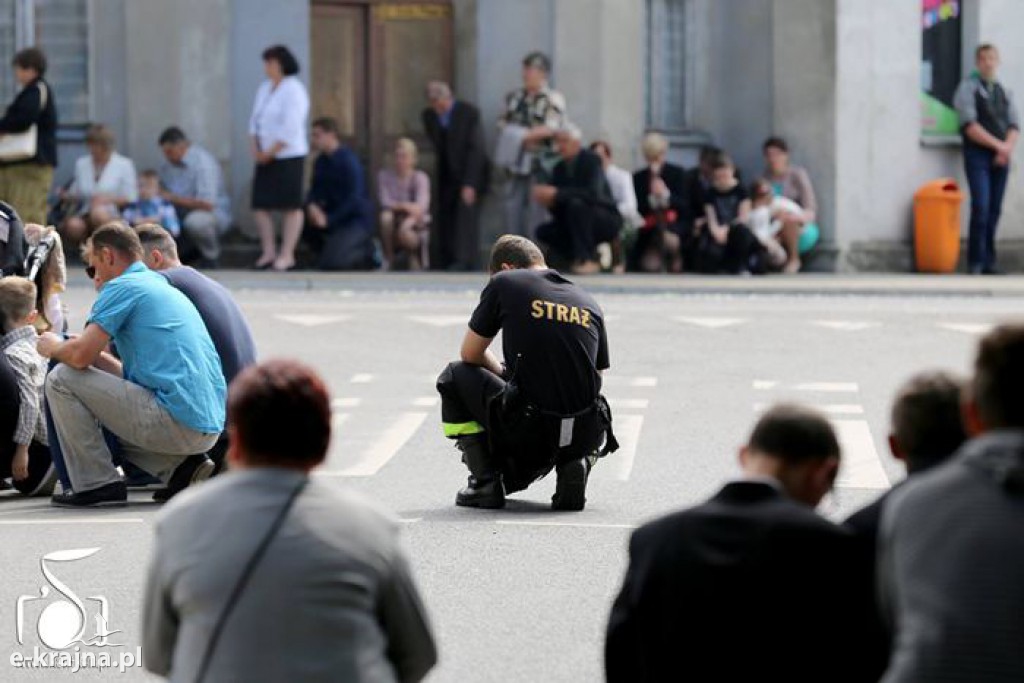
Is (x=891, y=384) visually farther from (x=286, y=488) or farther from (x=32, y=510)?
(x=286, y=488)

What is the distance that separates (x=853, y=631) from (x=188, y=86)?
74.7 feet

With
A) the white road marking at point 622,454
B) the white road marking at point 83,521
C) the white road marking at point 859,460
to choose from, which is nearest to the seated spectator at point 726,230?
the white road marking at point 622,454

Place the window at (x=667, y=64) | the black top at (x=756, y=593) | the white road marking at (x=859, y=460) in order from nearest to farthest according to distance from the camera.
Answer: the black top at (x=756, y=593) → the white road marking at (x=859, y=460) → the window at (x=667, y=64)

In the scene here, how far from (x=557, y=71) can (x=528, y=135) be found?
1.33m

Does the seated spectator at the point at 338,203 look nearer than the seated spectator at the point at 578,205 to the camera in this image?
No

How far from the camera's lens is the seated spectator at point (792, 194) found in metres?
26.9

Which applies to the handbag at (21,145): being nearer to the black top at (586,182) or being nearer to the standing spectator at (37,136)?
the standing spectator at (37,136)

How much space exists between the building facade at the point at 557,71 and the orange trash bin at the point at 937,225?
14.0 inches

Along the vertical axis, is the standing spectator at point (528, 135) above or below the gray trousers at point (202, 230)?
above

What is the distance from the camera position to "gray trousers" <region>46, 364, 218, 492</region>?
11688 millimetres

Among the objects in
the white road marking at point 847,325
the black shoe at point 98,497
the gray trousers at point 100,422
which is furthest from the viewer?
the white road marking at point 847,325

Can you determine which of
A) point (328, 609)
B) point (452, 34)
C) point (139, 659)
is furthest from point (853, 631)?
point (452, 34)

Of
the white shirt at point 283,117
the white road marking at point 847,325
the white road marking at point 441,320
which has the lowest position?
the white road marking at point 847,325

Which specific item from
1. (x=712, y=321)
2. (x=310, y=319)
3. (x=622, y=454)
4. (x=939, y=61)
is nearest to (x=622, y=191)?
(x=939, y=61)
